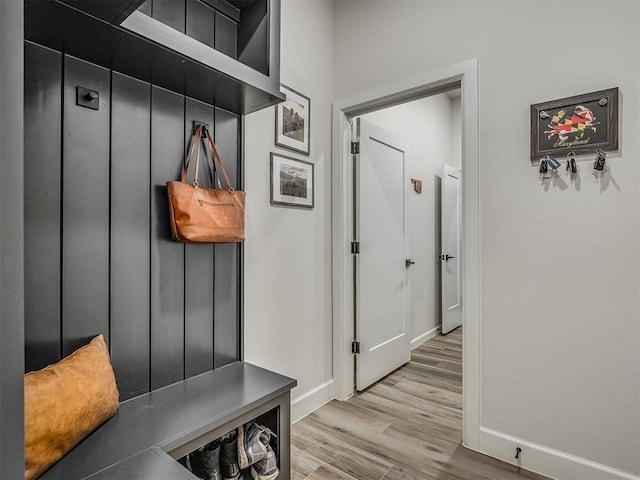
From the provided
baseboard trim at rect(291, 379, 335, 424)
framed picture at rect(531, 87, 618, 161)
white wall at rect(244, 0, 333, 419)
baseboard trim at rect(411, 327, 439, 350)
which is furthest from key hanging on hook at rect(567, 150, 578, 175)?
baseboard trim at rect(411, 327, 439, 350)

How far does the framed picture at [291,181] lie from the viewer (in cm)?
208

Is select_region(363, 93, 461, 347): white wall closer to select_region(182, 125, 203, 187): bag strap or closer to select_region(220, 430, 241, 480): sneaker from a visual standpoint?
select_region(182, 125, 203, 187): bag strap

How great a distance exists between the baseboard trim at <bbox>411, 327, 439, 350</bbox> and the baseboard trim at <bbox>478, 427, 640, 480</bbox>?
1.81 m

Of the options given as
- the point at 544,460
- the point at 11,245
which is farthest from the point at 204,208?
the point at 544,460

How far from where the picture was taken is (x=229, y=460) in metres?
1.46

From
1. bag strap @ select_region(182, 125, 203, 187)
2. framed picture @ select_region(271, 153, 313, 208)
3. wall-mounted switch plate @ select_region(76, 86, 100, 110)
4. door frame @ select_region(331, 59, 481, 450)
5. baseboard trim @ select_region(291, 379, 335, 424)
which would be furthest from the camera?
baseboard trim @ select_region(291, 379, 335, 424)

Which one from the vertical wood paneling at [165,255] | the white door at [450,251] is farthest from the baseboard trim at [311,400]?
the white door at [450,251]

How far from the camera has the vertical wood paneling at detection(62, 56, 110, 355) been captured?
125 cm

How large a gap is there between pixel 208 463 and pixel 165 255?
0.84 metres

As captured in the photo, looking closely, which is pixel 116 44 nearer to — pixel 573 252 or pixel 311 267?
pixel 311 267

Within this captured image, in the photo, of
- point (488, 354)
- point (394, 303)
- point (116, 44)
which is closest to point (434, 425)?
point (488, 354)

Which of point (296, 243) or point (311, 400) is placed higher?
point (296, 243)

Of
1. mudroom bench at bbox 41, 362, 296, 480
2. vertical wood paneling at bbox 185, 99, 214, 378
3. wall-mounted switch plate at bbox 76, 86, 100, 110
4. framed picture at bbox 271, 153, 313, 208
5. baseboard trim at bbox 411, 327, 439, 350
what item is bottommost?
baseboard trim at bbox 411, 327, 439, 350

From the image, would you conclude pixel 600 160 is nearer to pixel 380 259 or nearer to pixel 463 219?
pixel 463 219
